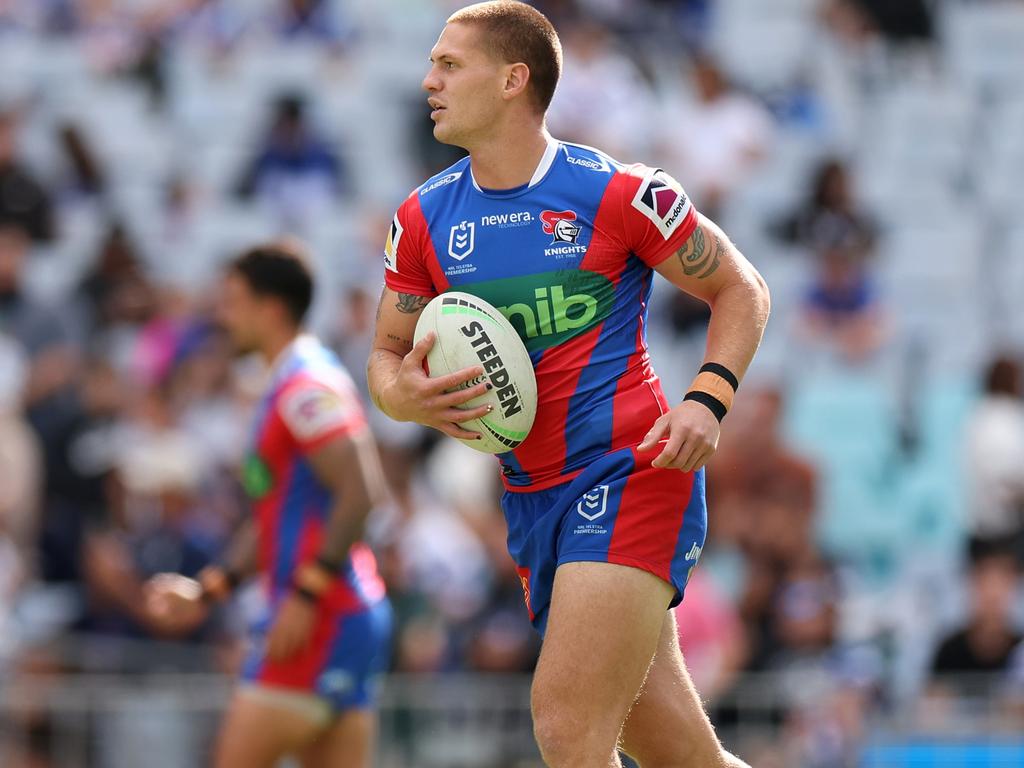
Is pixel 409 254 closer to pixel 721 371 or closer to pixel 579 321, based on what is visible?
pixel 579 321

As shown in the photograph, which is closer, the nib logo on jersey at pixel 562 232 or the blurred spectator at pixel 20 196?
the nib logo on jersey at pixel 562 232

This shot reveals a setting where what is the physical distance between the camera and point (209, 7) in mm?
16875

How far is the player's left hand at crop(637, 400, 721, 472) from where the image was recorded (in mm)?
5086

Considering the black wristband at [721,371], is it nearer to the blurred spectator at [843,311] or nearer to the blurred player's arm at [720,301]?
the blurred player's arm at [720,301]

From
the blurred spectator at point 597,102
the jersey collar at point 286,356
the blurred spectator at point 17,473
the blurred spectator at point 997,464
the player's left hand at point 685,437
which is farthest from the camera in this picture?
the blurred spectator at point 597,102

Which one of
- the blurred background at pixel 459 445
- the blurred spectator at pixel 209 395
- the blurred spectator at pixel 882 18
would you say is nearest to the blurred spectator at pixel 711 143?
the blurred background at pixel 459 445

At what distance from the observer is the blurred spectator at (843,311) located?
14.4m

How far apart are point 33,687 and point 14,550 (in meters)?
1.56

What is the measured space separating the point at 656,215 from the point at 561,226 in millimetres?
282

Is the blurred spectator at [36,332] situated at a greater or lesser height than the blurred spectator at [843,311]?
lesser

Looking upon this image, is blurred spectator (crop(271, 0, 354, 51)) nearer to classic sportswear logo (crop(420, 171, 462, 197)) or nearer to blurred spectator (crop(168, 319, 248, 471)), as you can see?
blurred spectator (crop(168, 319, 248, 471))

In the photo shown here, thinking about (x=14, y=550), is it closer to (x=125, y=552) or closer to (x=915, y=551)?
(x=125, y=552)

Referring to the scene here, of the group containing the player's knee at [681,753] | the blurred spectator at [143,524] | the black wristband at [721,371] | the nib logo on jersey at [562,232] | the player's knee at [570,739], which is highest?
the nib logo on jersey at [562,232]

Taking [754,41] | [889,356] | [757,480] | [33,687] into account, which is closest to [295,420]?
[33,687]
